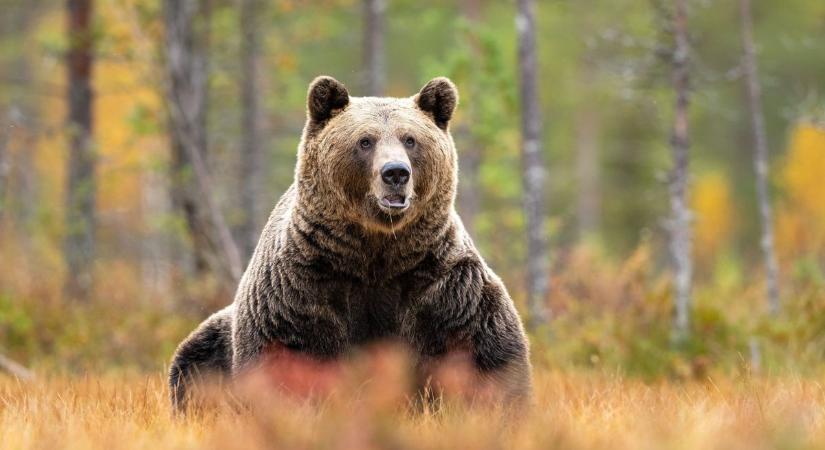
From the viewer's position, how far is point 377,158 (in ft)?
14.5

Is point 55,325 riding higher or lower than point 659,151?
lower

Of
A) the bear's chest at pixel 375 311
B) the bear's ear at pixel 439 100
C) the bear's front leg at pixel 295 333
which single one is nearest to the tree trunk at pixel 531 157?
the bear's ear at pixel 439 100

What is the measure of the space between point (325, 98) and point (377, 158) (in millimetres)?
562

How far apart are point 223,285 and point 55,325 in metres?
1.62

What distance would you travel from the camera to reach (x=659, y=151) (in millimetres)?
27500

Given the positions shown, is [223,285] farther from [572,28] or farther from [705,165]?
[705,165]

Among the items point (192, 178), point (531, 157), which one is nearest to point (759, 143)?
point (531, 157)

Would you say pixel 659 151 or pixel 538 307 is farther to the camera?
pixel 659 151

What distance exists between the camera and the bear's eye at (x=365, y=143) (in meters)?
4.53

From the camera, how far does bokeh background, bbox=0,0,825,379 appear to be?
8.63 metres

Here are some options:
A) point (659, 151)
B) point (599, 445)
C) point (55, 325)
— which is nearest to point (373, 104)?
point (599, 445)

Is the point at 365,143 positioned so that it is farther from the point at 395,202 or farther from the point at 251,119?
the point at 251,119

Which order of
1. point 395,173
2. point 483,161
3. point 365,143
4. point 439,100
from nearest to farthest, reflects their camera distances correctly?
point 395,173 → point 365,143 → point 439,100 → point 483,161

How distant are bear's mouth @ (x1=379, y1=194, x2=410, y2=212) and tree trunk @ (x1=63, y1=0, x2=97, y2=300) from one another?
8.72 meters
